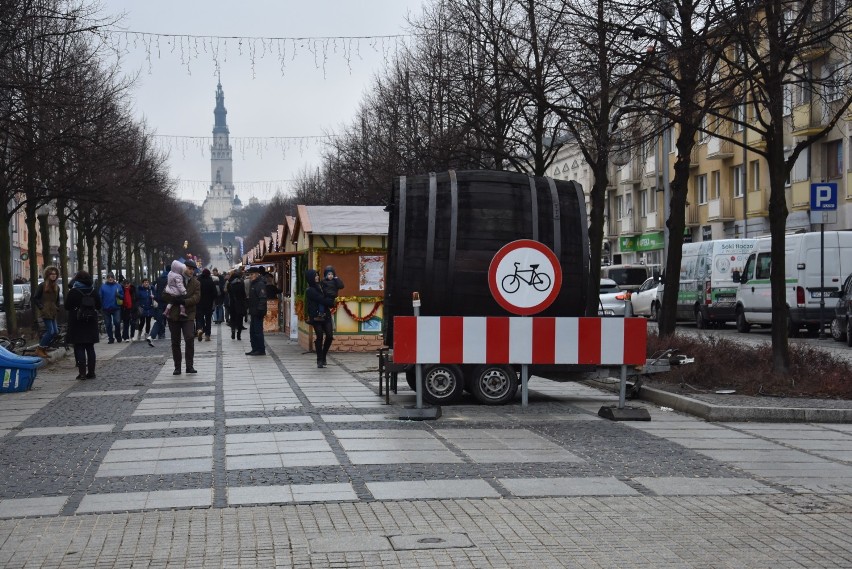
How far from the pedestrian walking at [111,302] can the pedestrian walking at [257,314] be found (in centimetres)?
421

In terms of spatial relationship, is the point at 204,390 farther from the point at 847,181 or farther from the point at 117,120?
the point at 847,181

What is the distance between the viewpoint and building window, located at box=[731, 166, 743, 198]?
5536 centimetres

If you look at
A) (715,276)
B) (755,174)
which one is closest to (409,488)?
(715,276)

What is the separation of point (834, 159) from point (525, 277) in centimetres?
3459

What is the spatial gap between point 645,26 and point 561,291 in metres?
4.09

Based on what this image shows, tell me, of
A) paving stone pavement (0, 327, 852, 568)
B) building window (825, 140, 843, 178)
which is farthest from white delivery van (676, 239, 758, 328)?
paving stone pavement (0, 327, 852, 568)

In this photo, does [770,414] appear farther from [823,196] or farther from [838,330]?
[838,330]

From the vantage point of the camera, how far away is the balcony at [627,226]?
234 ft

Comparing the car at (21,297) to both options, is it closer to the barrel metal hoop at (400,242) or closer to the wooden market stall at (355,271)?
the wooden market stall at (355,271)

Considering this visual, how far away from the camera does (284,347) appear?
29.8 m

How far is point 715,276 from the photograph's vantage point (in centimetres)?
3666

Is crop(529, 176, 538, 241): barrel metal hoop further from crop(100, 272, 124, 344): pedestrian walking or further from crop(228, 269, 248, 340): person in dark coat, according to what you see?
crop(228, 269, 248, 340): person in dark coat

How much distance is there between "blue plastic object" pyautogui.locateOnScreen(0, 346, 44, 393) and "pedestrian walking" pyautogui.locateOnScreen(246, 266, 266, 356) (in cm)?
820

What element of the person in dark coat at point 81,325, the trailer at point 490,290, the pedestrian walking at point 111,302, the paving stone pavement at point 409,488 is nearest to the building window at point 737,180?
the pedestrian walking at point 111,302
